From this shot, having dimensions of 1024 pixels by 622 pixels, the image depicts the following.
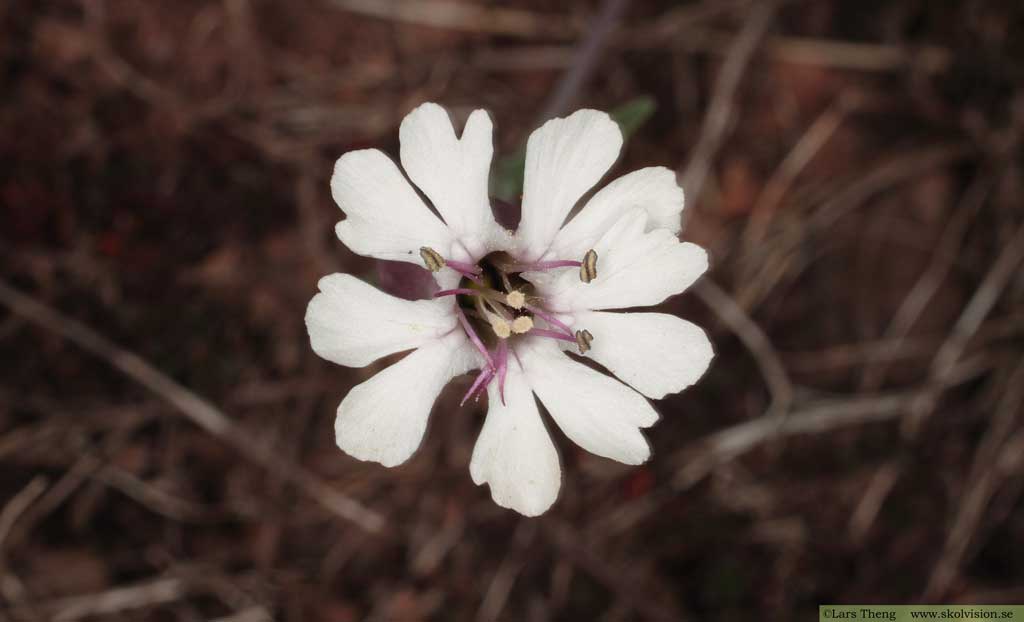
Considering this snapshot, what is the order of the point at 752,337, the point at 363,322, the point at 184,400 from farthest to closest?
the point at 752,337 → the point at 184,400 → the point at 363,322

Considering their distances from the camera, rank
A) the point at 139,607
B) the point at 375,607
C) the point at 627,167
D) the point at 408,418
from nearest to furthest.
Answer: the point at 408,418 → the point at 139,607 → the point at 375,607 → the point at 627,167

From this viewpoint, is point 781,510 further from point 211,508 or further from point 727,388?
point 211,508

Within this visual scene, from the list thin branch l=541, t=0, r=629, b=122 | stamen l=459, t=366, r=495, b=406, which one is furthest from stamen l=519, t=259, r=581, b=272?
thin branch l=541, t=0, r=629, b=122

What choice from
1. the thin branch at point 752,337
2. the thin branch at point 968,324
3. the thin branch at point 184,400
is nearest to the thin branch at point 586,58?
the thin branch at point 752,337

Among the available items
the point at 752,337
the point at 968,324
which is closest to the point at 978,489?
the point at 968,324

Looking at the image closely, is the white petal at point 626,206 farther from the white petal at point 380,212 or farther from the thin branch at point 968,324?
the thin branch at point 968,324

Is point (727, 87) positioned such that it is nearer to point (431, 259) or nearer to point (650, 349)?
point (650, 349)

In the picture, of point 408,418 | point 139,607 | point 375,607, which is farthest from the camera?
point 375,607

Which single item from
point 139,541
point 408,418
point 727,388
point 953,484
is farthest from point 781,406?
point 139,541
